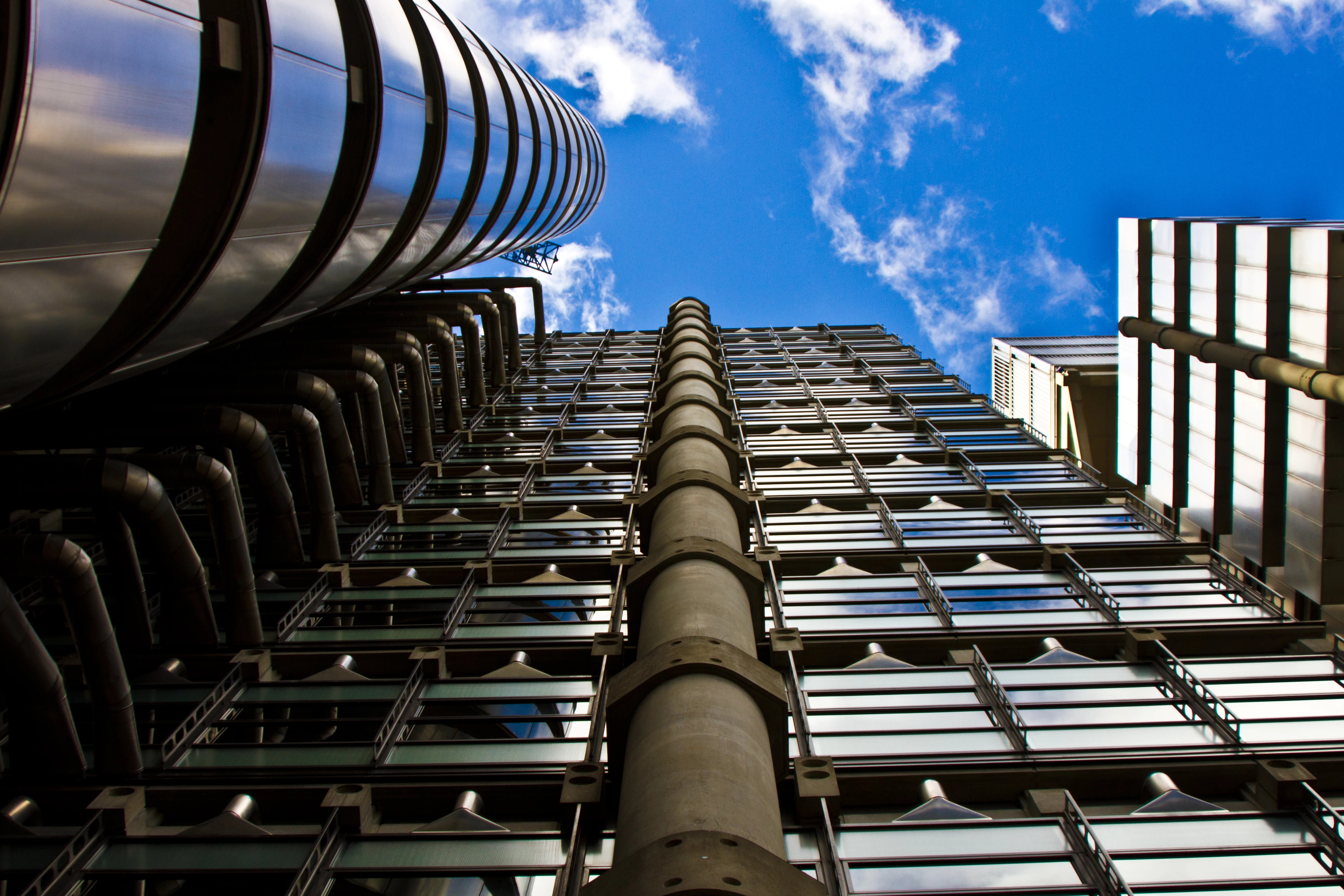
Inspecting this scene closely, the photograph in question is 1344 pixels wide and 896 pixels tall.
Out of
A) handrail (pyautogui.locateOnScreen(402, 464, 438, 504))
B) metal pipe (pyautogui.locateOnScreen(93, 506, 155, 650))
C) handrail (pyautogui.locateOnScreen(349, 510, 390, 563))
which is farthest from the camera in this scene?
handrail (pyautogui.locateOnScreen(402, 464, 438, 504))

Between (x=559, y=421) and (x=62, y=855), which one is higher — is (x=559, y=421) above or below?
above

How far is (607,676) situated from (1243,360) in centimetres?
2478

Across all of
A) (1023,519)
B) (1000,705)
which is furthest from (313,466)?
(1023,519)

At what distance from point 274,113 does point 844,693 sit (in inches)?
481

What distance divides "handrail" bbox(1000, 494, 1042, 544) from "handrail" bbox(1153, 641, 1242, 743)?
17.8 ft

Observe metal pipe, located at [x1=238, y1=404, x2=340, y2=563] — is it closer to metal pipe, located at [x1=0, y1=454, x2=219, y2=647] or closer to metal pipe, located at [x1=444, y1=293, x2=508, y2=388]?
metal pipe, located at [x1=0, y1=454, x2=219, y2=647]

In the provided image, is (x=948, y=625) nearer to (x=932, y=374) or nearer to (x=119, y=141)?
(x=119, y=141)

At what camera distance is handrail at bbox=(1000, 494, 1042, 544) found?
69.2ft

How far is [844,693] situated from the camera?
48.5ft

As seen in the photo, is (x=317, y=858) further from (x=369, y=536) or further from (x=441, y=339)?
(x=441, y=339)

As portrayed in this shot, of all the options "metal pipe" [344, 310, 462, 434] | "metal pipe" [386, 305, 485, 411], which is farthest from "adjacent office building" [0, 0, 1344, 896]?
"metal pipe" [386, 305, 485, 411]

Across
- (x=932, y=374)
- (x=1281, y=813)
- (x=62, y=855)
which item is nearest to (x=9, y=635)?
(x=62, y=855)

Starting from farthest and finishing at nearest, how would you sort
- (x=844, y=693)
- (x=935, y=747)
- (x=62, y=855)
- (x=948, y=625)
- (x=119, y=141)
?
(x=948, y=625)
(x=844, y=693)
(x=935, y=747)
(x=62, y=855)
(x=119, y=141)

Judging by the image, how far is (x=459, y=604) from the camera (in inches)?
709
